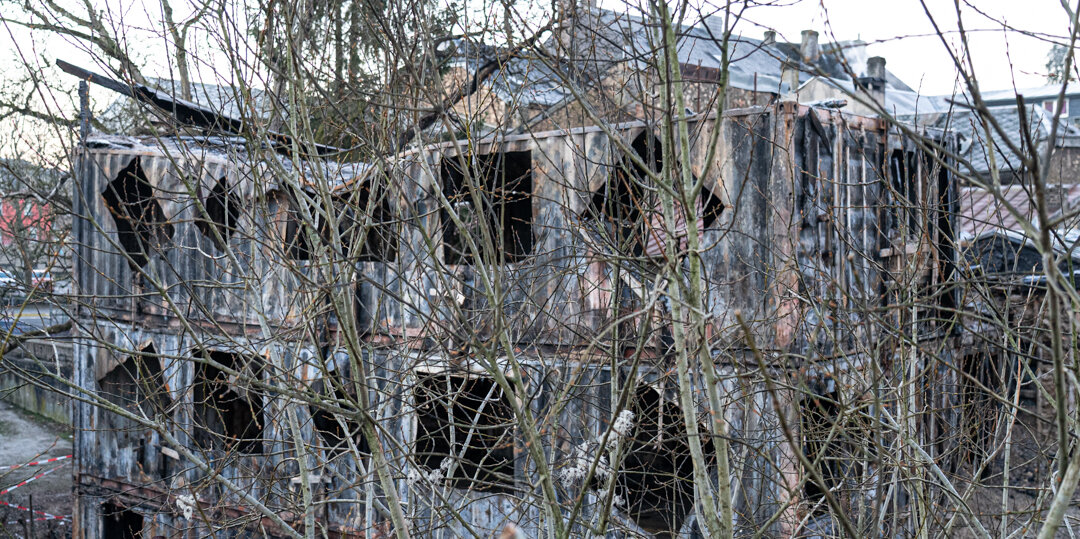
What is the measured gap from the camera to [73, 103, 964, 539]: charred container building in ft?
16.1

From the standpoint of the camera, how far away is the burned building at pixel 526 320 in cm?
414

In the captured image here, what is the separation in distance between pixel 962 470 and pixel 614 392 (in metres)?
8.43

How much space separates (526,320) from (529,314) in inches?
89.8

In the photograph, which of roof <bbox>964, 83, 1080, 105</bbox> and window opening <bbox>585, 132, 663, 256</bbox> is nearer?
window opening <bbox>585, 132, 663, 256</bbox>

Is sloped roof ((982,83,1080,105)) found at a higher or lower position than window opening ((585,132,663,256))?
higher

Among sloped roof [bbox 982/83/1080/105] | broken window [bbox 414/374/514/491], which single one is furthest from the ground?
sloped roof [bbox 982/83/1080/105]

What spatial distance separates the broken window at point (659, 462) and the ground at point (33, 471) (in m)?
8.37

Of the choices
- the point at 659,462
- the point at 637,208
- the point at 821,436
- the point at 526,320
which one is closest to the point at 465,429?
the point at 526,320

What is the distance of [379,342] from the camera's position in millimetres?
10680

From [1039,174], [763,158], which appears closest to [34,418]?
[763,158]

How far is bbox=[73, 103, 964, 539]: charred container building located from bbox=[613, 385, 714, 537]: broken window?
0.36ft

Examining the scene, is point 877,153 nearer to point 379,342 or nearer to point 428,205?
point 428,205

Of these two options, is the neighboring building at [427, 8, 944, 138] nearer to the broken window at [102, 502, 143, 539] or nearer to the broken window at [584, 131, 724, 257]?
the broken window at [584, 131, 724, 257]

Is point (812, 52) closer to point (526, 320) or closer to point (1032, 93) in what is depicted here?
point (526, 320)
